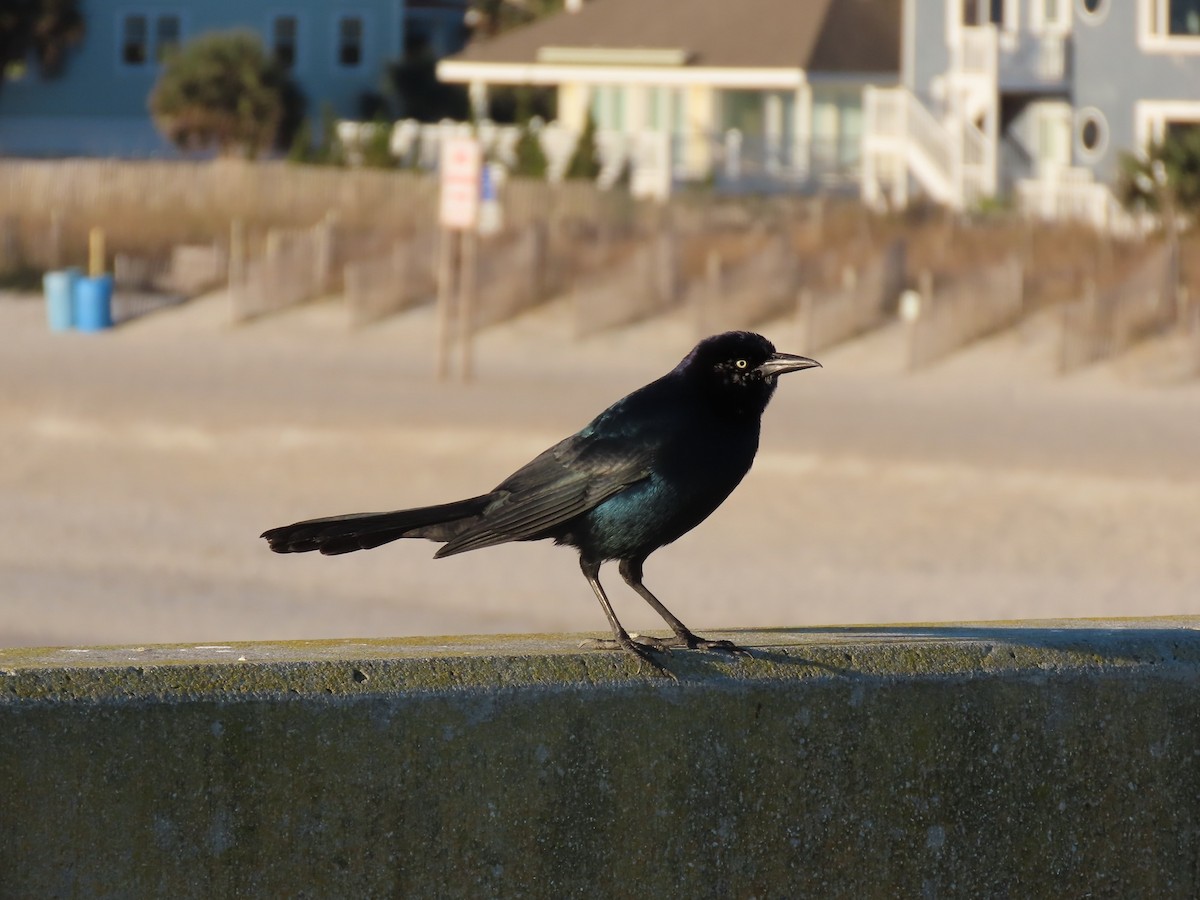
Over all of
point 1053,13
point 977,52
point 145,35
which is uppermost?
point 145,35

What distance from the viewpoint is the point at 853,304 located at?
2222 centimetres

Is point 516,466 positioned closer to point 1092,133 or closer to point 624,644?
point 624,644

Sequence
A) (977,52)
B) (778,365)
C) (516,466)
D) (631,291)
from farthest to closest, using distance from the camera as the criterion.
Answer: (977,52) < (631,291) < (516,466) < (778,365)

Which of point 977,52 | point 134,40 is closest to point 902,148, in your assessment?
point 977,52

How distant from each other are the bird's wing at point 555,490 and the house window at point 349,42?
172 ft

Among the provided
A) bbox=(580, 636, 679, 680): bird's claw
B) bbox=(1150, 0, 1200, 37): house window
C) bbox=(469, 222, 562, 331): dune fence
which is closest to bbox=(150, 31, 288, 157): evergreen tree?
bbox=(1150, 0, 1200, 37): house window

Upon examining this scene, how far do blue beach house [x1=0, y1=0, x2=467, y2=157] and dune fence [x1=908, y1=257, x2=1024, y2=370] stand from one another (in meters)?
35.0

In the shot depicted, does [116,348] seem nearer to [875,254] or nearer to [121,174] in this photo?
[875,254]

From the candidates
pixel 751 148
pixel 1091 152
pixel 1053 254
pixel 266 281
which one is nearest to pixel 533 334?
pixel 266 281

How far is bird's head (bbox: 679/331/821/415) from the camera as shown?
145 inches

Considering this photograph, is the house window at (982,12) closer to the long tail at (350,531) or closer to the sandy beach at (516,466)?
the sandy beach at (516,466)

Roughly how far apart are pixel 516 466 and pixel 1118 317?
7025 mm

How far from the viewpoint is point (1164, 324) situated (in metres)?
20.4

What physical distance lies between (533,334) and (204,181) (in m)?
13.2
